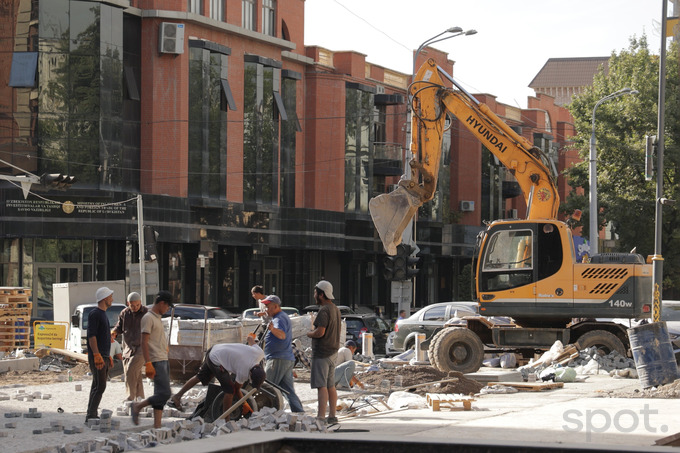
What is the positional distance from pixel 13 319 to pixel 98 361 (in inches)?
612

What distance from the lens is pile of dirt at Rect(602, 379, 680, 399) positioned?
664 inches

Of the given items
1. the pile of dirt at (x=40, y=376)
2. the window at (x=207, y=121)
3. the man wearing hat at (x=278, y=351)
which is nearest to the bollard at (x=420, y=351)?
the pile of dirt at (x=40, y=376)

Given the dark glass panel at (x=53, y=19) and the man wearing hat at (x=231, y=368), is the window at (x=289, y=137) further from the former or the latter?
the man wearing hat at (x=231, y=368)

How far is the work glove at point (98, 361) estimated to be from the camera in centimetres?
1355

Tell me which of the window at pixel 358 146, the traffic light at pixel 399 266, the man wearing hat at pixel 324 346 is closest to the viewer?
the man wearing hat at pixel 324 346

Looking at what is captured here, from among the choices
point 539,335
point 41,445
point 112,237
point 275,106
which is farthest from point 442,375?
point 275,106

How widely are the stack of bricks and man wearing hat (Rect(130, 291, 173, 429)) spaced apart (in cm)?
1545

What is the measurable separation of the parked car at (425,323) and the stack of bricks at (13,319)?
961 cm

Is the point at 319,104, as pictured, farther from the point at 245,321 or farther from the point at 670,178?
the point at 245,321

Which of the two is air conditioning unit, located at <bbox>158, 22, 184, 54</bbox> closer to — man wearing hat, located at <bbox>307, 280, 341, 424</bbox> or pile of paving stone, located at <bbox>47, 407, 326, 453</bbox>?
man wearing hat, located at <bbox>307, 280, 341, 424</bbox>

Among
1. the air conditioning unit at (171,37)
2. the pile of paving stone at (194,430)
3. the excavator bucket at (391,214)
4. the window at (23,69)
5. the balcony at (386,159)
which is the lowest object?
the pile of paving stone at (194,430)

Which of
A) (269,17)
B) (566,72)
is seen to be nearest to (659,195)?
(269,17)

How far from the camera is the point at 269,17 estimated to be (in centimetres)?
4919

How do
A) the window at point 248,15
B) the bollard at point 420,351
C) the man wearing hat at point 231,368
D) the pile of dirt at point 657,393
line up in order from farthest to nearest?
the window at point 248,15 < the bollard at point 420,351 < the pile of dirt at point 657,393 < the man wearing hat at point 231,368
